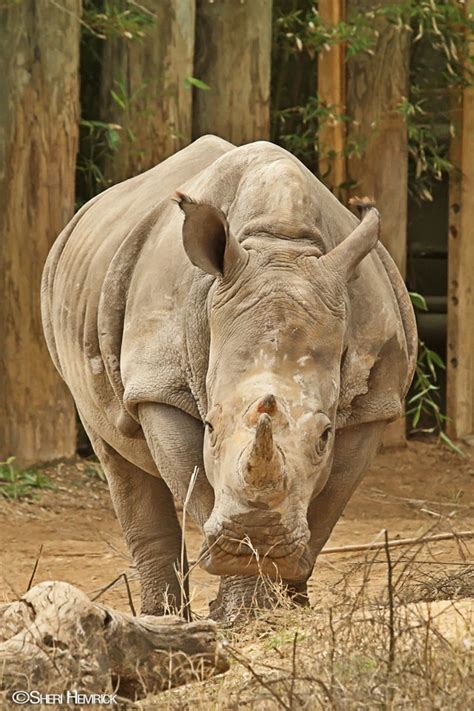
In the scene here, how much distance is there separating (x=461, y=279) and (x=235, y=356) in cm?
558

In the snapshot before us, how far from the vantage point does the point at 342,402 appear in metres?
5.33

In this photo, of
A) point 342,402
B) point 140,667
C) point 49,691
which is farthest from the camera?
point 342,402

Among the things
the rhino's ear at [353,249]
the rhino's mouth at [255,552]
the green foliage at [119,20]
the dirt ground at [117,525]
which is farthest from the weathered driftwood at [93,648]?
the green foliage at [119,20]

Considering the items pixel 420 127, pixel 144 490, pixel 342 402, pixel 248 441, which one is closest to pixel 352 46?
pixel 420 127

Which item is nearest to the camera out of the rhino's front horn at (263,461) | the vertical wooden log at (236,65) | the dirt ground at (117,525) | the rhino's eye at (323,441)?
the rhino's front horn at (263,461)

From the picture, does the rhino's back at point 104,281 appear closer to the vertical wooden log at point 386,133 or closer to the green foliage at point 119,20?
the green foliage at point 119,20

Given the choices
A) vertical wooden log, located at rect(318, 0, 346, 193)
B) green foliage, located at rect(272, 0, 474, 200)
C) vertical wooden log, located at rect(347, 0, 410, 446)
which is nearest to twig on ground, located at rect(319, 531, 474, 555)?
vertical wooden log, located at rect(347, 0, 410, 446)

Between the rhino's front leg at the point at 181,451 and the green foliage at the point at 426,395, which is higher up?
the rhino's front leg at the point at 181,451

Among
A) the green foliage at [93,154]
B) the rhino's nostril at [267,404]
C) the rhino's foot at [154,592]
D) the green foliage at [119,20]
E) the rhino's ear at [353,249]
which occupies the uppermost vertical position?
the green foliage at [119,20]

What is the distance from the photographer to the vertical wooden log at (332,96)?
10047 millimetres

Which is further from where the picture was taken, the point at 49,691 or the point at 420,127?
the point at 420,127

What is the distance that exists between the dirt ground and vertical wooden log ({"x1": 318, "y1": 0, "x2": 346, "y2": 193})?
172cm

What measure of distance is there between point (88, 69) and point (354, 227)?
15.1 ft

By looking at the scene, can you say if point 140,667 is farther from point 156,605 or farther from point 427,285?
point 427,285
